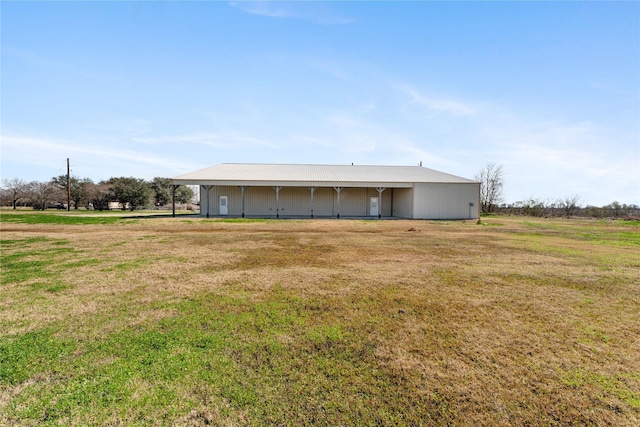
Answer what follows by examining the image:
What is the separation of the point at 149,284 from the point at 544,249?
10853 millimetres

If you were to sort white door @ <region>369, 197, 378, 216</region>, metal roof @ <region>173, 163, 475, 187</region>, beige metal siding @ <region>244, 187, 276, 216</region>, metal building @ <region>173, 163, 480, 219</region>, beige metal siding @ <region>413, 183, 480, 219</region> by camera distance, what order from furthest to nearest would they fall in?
white door @ <region>369, 197, 378, 216</region>, beige metal siding @ <region>244, 187, 276, 216</region>, beige metal siding @ <region>413, 183, 480, 219</region>, metal building @ <region>173, 163, 480, 219</region>, metal roof @ <region>173, 163, 475, 187</region>

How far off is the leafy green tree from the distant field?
35.3 metres

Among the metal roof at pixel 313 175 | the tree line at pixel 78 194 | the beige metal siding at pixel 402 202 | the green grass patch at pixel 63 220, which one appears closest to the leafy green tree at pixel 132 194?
the tree line at pixel 78 194

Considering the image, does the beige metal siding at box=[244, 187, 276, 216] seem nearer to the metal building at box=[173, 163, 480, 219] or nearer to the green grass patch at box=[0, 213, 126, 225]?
the metal building at box=[173, 163, 480, 219]

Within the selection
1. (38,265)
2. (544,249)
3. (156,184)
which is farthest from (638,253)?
(156,184)

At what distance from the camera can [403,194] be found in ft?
85.4

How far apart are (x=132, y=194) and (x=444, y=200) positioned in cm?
3570

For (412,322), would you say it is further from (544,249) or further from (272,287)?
(544,249)

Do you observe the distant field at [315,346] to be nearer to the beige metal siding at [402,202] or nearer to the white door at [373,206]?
the beige metal siding at [402,202]

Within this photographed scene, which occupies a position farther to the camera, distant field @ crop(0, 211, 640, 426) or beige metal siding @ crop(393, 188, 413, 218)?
beige metal siding @ crop(393, 188, 413, 218)

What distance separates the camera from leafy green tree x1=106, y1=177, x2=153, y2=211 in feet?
120

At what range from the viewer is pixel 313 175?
25.7 m

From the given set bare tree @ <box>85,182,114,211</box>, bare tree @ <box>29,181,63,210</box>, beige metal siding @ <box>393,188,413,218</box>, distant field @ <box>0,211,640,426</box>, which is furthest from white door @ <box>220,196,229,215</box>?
bare tree @ <box>29,181,63,210</box>

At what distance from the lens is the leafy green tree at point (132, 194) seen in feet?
→ 120
